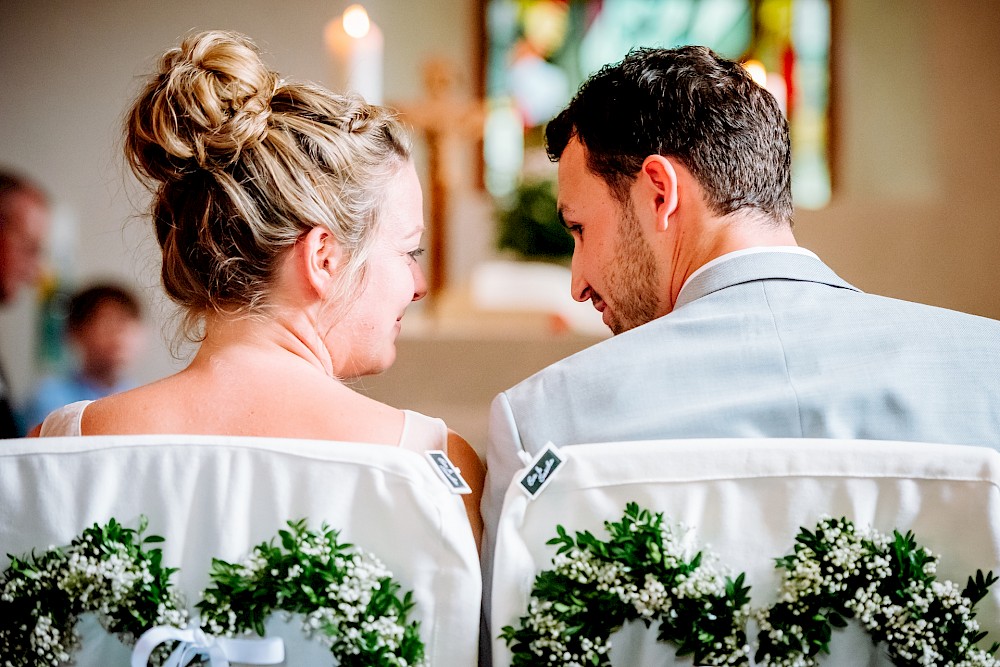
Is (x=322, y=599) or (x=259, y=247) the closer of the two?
(x=322, y=599)

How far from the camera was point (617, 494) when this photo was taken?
3.32ft

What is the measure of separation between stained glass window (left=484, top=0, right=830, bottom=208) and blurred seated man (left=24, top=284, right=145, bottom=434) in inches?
72.8

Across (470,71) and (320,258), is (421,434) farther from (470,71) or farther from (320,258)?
(470,71)

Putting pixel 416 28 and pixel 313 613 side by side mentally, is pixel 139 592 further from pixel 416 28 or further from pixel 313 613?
pixel 416 28

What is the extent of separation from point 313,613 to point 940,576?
65 centimetres

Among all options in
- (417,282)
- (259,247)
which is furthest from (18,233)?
(259,247)

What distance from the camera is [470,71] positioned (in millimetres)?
4891

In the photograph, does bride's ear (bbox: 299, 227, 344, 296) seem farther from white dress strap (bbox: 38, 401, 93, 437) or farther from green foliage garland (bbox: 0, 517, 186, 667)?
green foliage garland (bbox: 0, 517, 186, 667)

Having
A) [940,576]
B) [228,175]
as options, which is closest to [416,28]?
[228,175]

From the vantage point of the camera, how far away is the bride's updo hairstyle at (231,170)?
1.38m

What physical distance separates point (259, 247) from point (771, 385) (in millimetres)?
739

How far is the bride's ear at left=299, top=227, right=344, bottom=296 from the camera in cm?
143

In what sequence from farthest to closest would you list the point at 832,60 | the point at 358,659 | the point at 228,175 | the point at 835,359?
the point at 832,60 → the point at 228,175 → the point at 835,359 → the point at 358,659

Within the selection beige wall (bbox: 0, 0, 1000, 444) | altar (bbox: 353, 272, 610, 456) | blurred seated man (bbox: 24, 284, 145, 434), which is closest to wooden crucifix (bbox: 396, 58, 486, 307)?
altar (bbox: 353, 272, 610, 456)
